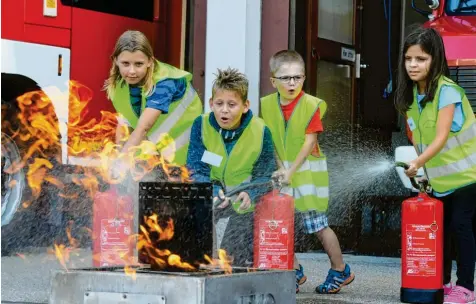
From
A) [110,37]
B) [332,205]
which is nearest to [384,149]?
[332,205]

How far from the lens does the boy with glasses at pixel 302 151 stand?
7.41 m

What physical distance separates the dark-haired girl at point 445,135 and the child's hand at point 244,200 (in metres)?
1.05

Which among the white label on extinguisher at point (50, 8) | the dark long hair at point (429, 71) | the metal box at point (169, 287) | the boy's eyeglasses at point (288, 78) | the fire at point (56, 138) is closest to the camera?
the metal box at point (169, 287)

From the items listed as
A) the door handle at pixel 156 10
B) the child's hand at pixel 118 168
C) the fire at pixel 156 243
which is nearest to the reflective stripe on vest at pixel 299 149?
the child's hand at pixel 118 168

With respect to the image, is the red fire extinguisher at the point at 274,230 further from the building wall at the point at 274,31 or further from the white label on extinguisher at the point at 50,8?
the building wall at the point at 274,31

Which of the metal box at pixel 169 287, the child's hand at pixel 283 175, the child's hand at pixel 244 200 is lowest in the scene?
the metal box at pixel 169 287

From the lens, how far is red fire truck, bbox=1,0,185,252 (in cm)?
905

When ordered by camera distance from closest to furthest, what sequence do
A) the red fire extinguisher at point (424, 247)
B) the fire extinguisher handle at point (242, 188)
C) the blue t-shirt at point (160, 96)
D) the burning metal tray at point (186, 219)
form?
the burning metal tray at point (186, 219)
the fire extinguisher handle at point (242, 188)
the red fire extinguisher at point (424, 247)
the blue t-shirt at point (160, 96)

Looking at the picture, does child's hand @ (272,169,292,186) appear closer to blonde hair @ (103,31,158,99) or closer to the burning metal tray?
blonde hair @ (103,31,158,99)

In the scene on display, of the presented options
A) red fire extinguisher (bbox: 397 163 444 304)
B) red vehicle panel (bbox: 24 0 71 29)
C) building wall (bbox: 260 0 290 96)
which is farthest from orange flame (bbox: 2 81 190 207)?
red fire extinguisher (bbox: 397 163 444 304)

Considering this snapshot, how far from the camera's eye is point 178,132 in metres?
8.12

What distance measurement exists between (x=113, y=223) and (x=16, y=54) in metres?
2.66

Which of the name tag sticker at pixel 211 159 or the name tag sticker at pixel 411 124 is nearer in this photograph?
the name tag sticker at pixel 211 159

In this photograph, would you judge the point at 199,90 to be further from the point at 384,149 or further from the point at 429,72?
the point at 429,72
